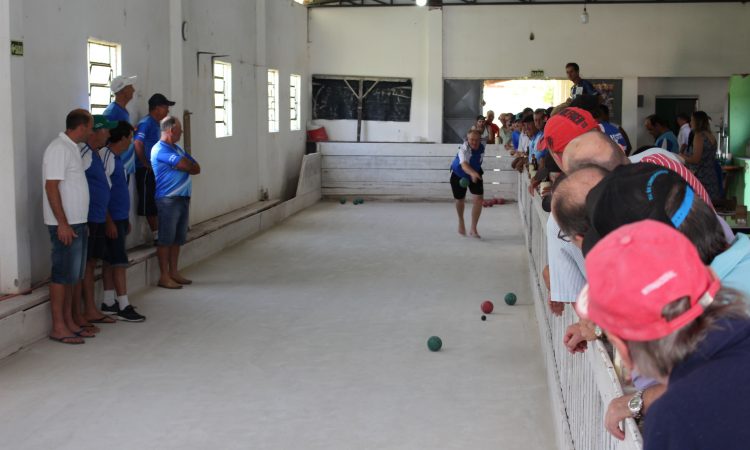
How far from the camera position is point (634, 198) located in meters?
2.12

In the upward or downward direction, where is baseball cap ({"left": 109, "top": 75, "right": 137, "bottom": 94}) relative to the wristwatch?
upward

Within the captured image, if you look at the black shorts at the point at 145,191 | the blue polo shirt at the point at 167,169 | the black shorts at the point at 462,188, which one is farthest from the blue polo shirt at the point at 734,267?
the black shorts at the point at 462,188

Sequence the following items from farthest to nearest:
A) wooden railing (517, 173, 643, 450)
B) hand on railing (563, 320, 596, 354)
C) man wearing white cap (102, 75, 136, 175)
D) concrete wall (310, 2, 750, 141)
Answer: concrete wall (310, 2, 750, 141)
man wearing white cap (102, 75, 136, 175)
hand on railing (563, 320, 596, 354)
wooden railing (517, 173, 643, 450)

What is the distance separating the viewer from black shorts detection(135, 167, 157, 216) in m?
9.04

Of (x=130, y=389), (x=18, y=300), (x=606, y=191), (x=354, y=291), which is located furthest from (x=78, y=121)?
(x=606, y=191)

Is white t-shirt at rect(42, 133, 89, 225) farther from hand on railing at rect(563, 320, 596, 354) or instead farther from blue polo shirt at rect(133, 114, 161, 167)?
hand on railing at rect(563, 320, 596, 354)

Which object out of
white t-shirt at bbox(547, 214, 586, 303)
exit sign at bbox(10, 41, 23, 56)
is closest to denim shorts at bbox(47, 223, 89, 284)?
exit sign at bbox(10, 41, 23, 56)

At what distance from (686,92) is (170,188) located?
1341 cm

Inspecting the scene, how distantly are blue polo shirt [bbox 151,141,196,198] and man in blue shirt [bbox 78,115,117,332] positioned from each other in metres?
1.31

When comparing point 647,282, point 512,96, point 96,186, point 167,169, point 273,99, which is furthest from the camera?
point 512,96

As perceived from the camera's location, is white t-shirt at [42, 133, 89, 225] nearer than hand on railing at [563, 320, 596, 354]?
No

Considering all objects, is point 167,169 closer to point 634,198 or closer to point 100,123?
point 100,123

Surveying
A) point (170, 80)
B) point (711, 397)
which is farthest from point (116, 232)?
point (711, 397)

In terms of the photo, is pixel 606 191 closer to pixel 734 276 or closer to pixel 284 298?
pixel 734 276
